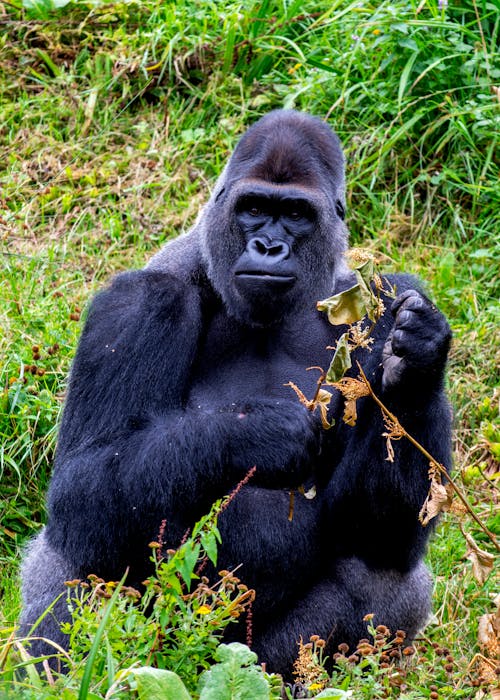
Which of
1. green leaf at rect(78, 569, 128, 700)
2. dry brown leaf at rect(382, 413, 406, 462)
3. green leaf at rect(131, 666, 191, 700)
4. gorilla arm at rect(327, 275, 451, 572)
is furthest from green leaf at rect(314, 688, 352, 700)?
gorilla arm at rect(327, 275, 451, 572)

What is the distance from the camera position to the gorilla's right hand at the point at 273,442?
12.2 ft

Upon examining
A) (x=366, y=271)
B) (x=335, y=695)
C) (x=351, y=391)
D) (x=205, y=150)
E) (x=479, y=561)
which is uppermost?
(x=366, y=271)

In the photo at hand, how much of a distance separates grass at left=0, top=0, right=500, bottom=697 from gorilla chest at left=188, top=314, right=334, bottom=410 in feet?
3.87

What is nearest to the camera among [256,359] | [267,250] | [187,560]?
[187,560]

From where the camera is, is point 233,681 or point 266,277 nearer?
point 233,681

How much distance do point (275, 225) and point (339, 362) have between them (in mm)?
693

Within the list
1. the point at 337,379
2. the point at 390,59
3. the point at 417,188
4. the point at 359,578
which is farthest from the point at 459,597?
the point at 390,59

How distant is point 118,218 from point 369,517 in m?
3.02

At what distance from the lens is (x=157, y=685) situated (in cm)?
269

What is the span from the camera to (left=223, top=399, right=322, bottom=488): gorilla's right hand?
373cm

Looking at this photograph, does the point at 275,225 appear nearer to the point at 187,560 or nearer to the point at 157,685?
the point at 187,560

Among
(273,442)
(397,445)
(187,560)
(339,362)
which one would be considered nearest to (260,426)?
(273,442)

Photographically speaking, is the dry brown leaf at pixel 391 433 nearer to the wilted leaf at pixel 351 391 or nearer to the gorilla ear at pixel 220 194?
the wilted leaf at pixel 351 391

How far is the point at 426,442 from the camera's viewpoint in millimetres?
3861
